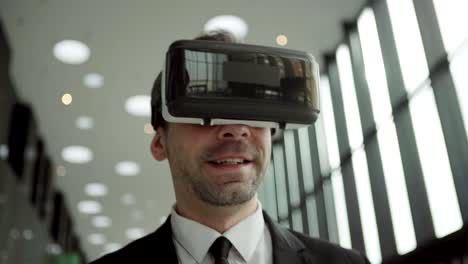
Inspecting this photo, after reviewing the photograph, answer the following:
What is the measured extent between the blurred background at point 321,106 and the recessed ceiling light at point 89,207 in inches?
150

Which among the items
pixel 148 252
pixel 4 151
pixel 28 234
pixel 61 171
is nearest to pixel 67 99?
pixel 4 151

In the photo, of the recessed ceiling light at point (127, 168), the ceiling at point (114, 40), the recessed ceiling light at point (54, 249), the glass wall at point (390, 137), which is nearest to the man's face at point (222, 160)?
the glass wall at point (390, 137)

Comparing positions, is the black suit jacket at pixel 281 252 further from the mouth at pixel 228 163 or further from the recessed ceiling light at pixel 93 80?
the recessed ceiling light at pixel 93 80

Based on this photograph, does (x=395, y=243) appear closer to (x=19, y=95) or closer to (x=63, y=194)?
(x=19, y=95)

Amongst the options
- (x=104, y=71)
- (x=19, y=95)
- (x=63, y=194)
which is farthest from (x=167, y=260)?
(x=63, y=194)

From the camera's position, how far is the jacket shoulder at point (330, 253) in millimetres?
1188

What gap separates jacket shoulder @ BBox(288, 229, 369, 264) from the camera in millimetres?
1188

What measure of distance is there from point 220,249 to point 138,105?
8.12 metres

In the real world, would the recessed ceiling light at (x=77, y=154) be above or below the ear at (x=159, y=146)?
above

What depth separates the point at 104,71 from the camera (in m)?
8.05

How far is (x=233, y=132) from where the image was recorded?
42.1 inches

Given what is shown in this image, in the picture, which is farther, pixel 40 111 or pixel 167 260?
pixel 40 111

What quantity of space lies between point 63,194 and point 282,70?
46.0ft

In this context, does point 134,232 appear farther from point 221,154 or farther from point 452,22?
point 221,154
